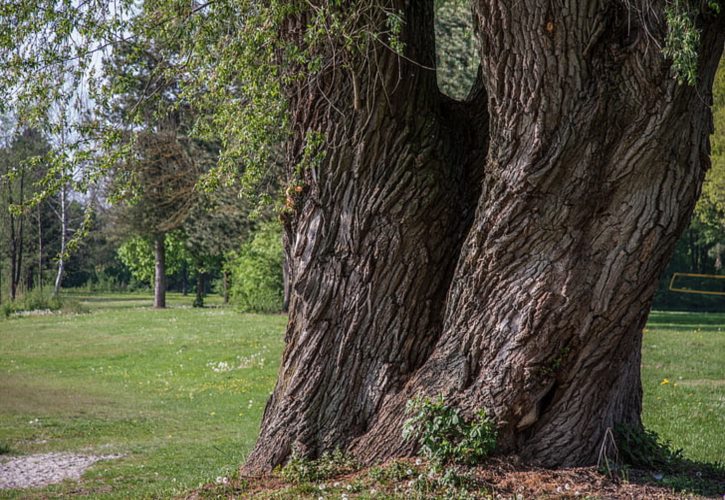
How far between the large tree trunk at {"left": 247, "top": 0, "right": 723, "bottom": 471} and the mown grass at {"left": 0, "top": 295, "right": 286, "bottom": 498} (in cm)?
186

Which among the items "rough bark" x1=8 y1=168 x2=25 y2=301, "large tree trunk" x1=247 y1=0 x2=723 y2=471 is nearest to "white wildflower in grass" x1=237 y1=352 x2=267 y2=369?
"large tree trunk" x1=247 y1=0 x2=723 y2=471

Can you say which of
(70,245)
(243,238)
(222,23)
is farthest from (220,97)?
(243,238)

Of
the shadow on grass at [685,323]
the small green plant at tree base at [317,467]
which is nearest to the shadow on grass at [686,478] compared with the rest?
the small green plant at tree base at [317,467]

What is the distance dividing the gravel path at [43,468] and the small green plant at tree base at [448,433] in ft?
18.2

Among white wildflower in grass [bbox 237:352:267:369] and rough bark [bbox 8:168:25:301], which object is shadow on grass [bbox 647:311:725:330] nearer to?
white wildflower in grass [bbox 237:352:267:369]

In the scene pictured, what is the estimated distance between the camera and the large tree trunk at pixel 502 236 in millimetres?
5160

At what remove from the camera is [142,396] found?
1659 cm

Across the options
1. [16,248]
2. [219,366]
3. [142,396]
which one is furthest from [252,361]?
[16,248]

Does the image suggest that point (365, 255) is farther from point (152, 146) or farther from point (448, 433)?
point (152, 146)

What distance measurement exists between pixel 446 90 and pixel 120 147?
54.2ft

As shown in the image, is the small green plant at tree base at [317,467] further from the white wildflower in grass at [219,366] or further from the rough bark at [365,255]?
the white wildflower in grass at [219,366]

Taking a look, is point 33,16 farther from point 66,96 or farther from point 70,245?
point 70,245

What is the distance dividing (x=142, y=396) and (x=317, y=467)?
38.2 feet

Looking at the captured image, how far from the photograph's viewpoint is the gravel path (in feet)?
30.5
